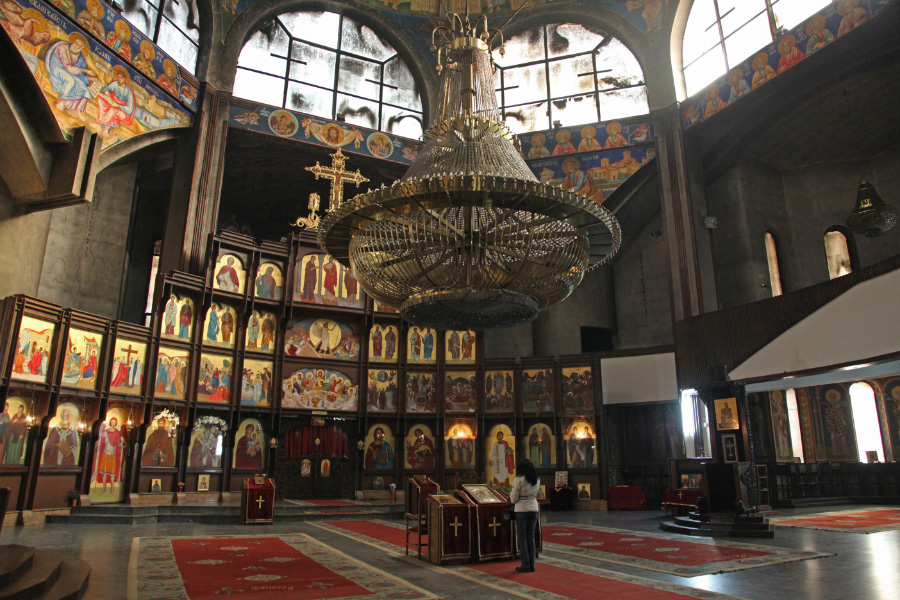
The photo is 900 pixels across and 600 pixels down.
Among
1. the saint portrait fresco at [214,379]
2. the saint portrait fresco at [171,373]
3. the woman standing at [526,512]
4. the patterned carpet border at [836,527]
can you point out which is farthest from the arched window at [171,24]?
the patterned carpet border at [836,527]

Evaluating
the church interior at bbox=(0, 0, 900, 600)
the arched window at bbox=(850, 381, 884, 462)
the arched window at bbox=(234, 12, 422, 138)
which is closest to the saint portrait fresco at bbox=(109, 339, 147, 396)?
the church interior at bbox=(0, 0, 900, 600)

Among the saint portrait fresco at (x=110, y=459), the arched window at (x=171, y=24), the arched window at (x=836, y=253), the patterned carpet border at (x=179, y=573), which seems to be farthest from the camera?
the arched window at (x=836, y=253)

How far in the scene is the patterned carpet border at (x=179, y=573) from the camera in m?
5.67

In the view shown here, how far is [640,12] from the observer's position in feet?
65.3

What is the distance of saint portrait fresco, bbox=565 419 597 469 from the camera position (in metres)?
17.2

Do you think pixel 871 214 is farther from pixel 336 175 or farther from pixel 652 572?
pixel 336 175

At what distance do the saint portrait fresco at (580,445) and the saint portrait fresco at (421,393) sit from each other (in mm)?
4017

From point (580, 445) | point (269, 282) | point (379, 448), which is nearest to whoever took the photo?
point (269, 282)

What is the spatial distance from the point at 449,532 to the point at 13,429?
9.29 m

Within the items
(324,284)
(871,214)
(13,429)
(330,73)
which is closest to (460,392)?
(324,284)

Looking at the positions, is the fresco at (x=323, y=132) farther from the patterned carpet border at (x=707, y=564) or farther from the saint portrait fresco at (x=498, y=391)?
the patterned carpet border at (x=707, y=564)

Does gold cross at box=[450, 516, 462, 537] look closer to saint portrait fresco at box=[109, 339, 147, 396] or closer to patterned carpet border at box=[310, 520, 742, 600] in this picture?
patterned carpet border at box=[310, 520, 742, 600]

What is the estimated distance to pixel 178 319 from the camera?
50.6ft

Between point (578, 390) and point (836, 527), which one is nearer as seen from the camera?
point (836, 527)
